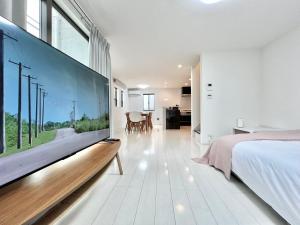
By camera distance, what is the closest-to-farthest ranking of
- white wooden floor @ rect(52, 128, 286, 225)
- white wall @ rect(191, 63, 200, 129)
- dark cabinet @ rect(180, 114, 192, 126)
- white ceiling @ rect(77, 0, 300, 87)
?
white wooden floor @ rect(52, 128, 286, 225) < white ceiling @ rect(77, 0, 300, 87) < white wall @ rect(191, 63, 200, 129) < dark cabinet @ rect(180, 114, 192, 126)

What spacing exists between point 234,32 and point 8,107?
397 cm

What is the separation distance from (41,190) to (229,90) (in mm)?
4754

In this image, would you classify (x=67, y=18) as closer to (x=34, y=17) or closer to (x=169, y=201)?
(x=34, y=17)

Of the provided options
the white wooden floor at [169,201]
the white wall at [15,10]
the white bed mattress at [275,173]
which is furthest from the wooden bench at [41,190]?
the white bed mattress at [275,173]

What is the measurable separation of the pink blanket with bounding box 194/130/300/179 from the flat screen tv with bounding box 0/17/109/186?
179cm

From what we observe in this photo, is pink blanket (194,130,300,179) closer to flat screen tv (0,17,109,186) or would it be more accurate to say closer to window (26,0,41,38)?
flat screen tv (0,17,109,186)

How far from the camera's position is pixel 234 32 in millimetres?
3699

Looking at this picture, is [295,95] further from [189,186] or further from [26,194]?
[26,194]

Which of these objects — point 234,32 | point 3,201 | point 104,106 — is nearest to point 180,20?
point 234,32

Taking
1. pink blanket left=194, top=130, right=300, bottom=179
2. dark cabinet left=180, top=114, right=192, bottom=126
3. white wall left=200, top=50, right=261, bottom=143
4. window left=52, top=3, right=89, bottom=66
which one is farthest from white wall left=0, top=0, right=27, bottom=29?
dark cabinet left=180, top=114, right=192, bottom=126

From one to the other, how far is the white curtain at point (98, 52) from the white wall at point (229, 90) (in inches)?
98.1

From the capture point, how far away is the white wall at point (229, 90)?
4801 mm

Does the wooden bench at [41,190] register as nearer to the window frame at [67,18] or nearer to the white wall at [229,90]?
the window frame at [67,18]

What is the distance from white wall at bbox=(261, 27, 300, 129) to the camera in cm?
353
